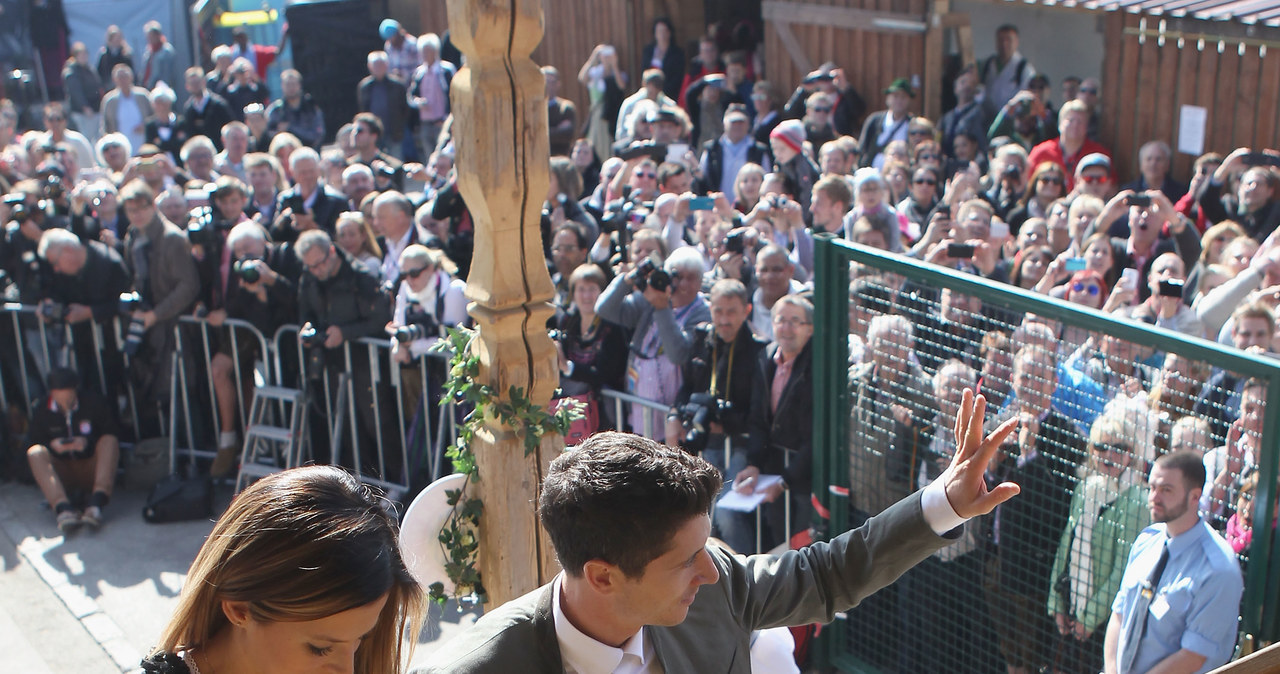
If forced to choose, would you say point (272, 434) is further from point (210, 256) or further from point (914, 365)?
point (914, 365)

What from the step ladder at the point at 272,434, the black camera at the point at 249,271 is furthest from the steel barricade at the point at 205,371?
the black camera at the point at 249,271

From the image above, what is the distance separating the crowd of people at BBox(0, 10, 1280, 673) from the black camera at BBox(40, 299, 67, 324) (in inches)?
2.1

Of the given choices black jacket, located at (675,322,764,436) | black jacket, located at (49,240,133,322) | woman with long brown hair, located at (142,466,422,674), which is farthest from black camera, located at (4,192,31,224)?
woman with long brown hair, located at (142,466,422,674)

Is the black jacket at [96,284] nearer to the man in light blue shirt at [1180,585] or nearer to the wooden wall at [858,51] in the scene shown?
the man in light blue shirt at [1180,585]

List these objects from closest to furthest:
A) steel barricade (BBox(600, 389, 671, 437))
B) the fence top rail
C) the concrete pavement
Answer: the fence top rail → steel barricade (BBox(600, 389, 671, 437)) → the concrete pavement

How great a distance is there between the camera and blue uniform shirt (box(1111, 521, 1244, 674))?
3.72 metres

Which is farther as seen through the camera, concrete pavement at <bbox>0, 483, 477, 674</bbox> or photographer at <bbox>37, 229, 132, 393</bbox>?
photographer at <bbox>37, 229, 132, 393</bbox>

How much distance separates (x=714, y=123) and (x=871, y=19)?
6.24ft

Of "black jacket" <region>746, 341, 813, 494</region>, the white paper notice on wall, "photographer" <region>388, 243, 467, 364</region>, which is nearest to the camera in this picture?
"black jacket" <region>746, 341, 813, 494</region>

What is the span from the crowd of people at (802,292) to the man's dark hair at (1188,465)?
6cm

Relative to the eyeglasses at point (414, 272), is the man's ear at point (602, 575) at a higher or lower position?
A: higher

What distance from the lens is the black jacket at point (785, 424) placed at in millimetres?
5180

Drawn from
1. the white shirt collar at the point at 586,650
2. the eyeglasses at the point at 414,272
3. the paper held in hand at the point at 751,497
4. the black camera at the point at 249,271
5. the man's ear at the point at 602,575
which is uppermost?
the man's ear at the point at 602,575

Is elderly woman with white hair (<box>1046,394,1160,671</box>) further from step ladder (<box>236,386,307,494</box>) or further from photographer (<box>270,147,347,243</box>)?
photographer (<box>270,147,347,243</box>)
